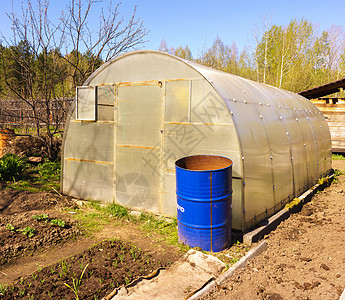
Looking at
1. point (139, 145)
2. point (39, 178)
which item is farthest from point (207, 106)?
point (39, 178)

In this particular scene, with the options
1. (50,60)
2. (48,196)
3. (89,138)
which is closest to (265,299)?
(89,138)

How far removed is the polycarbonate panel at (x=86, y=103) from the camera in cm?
682

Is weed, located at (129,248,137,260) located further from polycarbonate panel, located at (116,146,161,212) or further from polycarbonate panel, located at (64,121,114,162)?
polycarbonate panel, located at (64,121,114,162)

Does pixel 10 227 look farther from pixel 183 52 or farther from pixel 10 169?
pixel 183 52

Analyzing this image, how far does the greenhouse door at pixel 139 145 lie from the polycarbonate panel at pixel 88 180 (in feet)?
0.90

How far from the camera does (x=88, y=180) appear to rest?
23.1 feet

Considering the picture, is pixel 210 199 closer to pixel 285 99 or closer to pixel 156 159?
pixel 156 159

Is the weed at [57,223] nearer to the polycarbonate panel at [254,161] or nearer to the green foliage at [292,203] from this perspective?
the polycarbonate panel at [254,161]

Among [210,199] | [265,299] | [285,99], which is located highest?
[285,99]

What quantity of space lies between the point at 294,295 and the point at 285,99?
6416mm

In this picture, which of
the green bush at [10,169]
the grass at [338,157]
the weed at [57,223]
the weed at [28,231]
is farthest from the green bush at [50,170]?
the grass at [338,157]

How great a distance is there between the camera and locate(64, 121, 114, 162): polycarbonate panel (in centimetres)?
663

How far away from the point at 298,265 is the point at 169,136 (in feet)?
10.4

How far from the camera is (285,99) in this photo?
28.3 ft
